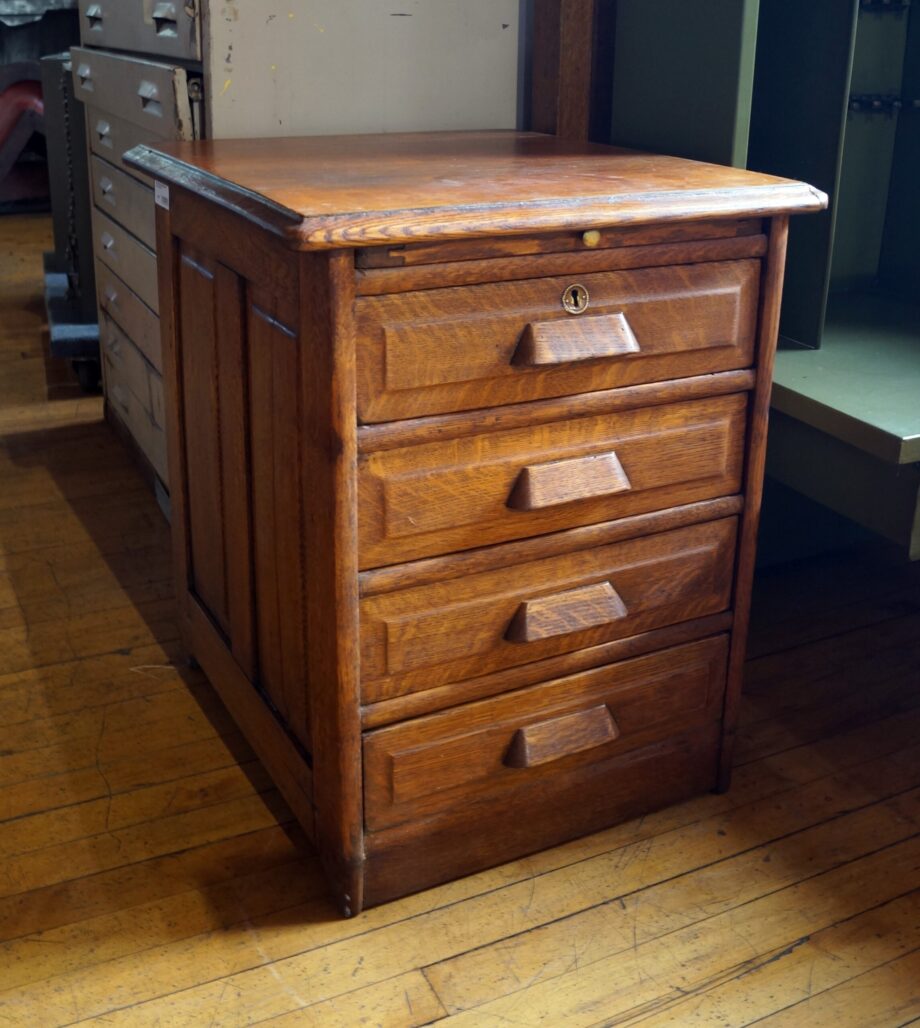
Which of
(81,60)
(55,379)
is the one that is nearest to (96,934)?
(81,60)

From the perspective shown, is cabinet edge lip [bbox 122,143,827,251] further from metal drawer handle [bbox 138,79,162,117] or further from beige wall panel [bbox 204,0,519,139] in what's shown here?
metal drawer handle [bbox 138,79,162,117]

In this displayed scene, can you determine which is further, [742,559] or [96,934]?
[742,559]

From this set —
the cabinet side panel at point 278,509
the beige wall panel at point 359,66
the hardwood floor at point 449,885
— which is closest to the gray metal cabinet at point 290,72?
the beige wall panel at point 359,66

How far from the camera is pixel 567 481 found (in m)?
1.52

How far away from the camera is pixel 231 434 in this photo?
68.0 inches

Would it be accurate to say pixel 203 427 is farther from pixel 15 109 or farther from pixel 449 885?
pixel 15 109

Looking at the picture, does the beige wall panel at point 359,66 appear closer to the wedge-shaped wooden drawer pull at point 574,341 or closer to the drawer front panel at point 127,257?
the drawer front panel at point 127,257

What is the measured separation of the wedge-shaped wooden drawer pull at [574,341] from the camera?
143 cm

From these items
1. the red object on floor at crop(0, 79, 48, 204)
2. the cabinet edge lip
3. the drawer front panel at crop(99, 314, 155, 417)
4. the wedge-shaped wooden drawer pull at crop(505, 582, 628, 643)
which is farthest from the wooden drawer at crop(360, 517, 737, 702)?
the red object on floor at crop(0, 79, 48, 204)

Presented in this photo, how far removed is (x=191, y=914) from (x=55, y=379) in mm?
2622

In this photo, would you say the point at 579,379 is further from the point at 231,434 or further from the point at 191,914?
the point at 191,914

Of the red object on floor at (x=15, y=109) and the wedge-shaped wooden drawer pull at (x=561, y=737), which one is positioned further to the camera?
the red object on floor at (x=15, y=109)

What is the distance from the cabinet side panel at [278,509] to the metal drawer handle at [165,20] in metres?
0.82

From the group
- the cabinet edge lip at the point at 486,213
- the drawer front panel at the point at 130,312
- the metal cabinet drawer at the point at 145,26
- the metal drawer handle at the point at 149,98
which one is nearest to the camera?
the cabinet edge lip at the point at 486,213
